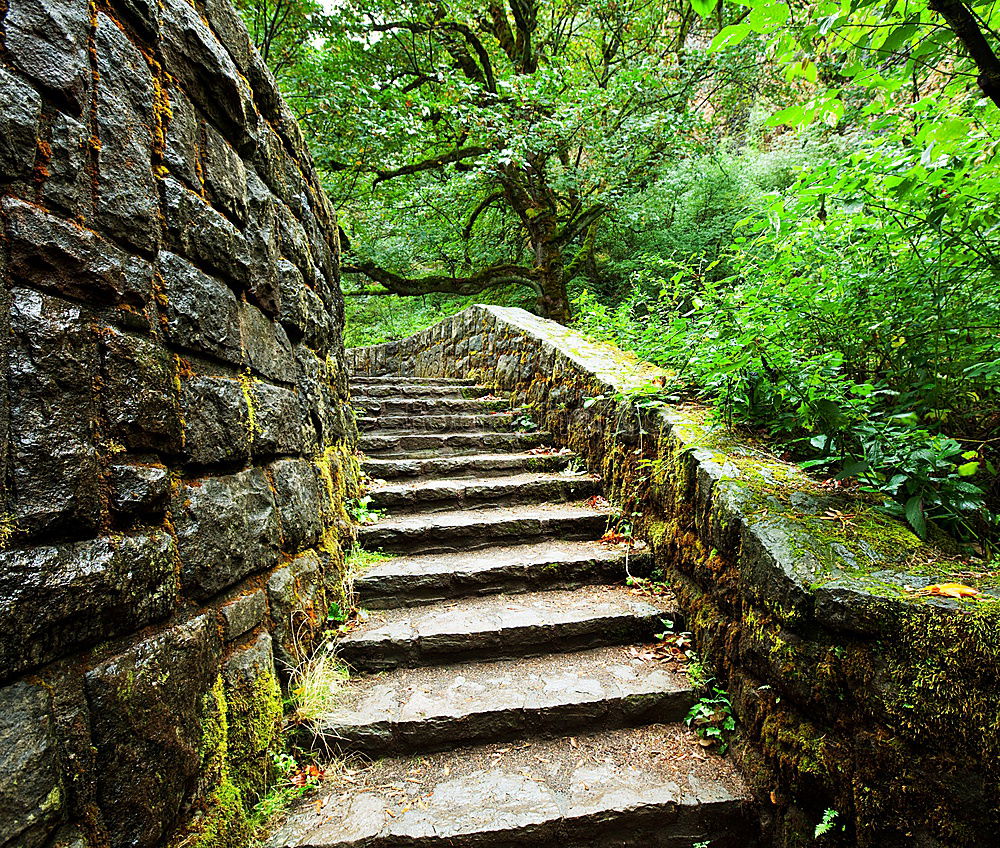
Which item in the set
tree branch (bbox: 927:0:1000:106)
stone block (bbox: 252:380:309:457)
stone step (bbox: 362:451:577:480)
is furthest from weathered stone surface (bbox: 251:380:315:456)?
tree branch (bbox: 927:0:1000:106)

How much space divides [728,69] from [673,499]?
309 inches

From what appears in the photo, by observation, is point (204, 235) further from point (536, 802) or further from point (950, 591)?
point (950, 591)

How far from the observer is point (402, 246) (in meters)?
9.16

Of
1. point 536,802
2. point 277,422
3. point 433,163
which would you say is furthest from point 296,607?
point 433,163

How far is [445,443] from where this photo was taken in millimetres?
4312

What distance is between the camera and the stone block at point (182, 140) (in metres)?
1.45

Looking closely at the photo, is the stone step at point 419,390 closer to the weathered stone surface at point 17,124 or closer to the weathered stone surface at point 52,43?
the weathered stone surface at point 52,43

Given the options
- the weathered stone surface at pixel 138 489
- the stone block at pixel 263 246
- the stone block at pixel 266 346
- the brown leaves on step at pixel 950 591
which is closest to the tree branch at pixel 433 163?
the stone block at pixel 263 246

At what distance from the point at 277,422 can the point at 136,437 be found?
2.82 feet

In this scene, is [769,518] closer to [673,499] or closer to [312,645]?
[673,499]

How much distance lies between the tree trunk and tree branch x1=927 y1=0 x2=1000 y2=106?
6.80 meters

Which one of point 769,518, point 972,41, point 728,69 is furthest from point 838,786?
point 728,69

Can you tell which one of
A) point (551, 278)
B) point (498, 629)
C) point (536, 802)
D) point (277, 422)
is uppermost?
point (551, 278)

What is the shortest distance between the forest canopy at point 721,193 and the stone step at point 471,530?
105 centimetres
